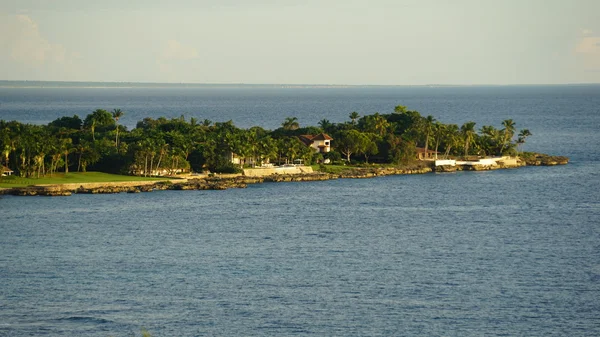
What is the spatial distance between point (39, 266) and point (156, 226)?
18.0m

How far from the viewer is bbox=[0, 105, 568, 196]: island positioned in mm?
105062

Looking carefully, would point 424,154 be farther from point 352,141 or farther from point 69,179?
point 69,179

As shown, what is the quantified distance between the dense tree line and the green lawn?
1472 mm

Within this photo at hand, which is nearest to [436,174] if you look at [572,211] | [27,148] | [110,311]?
[572,211]

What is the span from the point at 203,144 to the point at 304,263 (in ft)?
169

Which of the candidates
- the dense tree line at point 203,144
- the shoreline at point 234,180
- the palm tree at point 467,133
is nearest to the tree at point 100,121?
the dense tree line at point 203,144

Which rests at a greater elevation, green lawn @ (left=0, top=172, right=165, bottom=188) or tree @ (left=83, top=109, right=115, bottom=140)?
tree @ (left=83, top=109, right=115, bottom=140)

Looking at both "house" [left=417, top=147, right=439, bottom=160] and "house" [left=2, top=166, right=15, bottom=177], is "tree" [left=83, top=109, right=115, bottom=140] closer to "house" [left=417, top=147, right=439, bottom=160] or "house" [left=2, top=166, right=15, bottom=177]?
"house" [left=2, top=166, right=15, bottom=177]

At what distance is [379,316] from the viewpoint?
174 ft

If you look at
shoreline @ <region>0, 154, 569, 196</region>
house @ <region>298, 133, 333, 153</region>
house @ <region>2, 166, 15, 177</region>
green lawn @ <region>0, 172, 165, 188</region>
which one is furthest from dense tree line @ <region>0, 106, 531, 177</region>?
shoreline @ <region>0, 154, 569, 196</region>

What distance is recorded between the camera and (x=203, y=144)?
116 meters

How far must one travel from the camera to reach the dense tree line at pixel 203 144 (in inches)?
4208

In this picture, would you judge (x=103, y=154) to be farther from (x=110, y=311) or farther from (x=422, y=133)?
(x=110, y=311)

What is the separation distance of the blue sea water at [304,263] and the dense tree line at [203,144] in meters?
9.80
